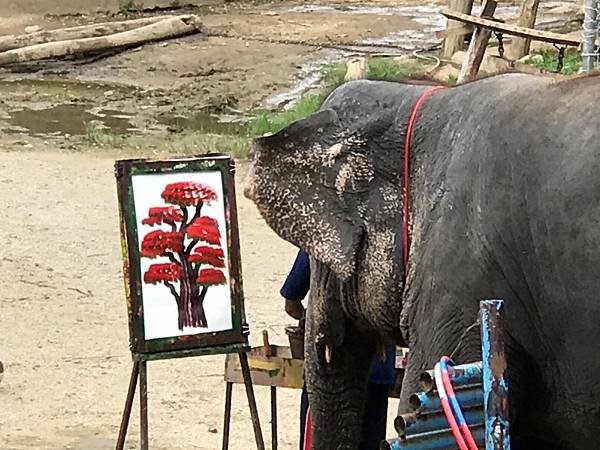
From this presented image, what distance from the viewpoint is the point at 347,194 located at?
3.71 metres

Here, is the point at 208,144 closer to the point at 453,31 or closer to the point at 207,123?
the point at 207,123

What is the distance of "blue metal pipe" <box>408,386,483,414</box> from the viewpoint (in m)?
2.71

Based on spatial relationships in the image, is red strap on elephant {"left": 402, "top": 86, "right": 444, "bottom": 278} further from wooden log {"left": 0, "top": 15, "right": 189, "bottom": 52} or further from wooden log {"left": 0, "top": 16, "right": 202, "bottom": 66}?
wooden log {"left": 0, "top": 15, "right": 189, "bottom": 52}

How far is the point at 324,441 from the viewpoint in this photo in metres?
4.16

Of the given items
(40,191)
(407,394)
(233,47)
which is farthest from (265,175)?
(233,47)

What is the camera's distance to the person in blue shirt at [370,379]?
4719mm

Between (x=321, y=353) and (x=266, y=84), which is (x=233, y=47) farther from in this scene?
(x=321, y=353)

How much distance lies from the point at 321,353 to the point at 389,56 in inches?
561

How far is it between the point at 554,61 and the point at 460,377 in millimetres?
11530

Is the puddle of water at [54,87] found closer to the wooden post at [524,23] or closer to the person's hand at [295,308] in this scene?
the wooden post at [524,23]

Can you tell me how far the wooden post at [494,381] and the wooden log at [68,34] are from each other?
1662cm

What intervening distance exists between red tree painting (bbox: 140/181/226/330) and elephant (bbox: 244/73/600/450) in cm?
112

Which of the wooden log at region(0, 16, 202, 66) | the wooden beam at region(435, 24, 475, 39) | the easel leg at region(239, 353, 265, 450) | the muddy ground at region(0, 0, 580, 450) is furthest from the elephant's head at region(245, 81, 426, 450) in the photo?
the wooden log at region(0, 16, 202, 66)

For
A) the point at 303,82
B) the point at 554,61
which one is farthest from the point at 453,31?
the point at 303,82
